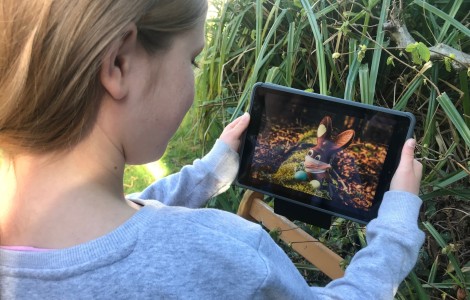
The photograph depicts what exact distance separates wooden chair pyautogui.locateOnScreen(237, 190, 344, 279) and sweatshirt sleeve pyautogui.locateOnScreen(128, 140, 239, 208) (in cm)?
25

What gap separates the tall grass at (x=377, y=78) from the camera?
4.41 ft

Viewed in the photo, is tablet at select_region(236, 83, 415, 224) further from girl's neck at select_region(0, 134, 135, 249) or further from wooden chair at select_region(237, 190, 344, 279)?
girl's neck at select_region(0, 134, 135, 249)

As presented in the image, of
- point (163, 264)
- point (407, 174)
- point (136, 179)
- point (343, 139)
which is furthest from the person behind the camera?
point (136, 179)

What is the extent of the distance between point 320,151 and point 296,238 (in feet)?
1.11

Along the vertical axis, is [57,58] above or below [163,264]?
above

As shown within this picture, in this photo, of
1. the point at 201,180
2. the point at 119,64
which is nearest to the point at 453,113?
the point at 201,180

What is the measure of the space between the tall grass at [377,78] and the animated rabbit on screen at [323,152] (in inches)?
10.0

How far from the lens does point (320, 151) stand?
1183 millimetres

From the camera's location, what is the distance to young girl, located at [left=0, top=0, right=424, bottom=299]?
2.20 feet

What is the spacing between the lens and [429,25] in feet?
5.30

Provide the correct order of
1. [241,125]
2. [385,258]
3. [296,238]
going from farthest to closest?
1. [296,238]
2. [241,125]
3. [385,258]

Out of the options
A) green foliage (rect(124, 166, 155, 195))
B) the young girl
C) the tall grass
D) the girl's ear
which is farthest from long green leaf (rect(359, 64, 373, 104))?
green foliage (rect(124, 166, 155, 195))

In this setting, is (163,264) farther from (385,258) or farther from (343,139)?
(343,139)

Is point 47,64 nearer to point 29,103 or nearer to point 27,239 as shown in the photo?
point 29,103
